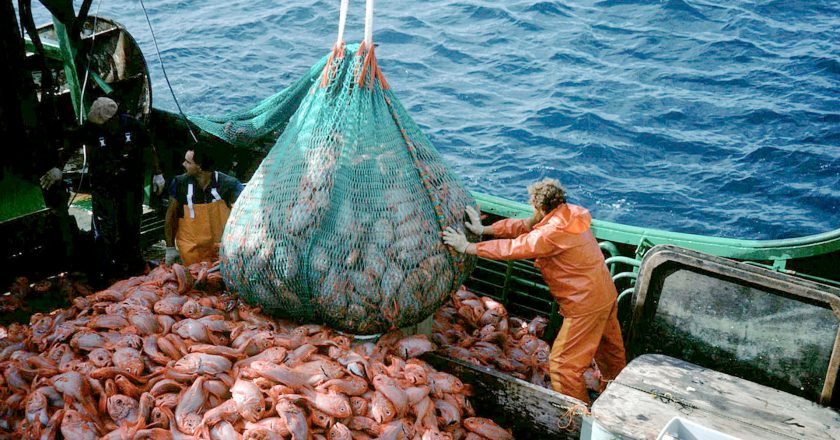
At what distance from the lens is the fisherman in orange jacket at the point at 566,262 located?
480cm

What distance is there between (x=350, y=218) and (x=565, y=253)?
1571 millimetres

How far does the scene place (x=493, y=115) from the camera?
13930mm

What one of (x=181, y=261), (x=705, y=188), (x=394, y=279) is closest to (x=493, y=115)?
(x=705, y=188)

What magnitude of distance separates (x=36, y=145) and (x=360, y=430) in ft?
13.1

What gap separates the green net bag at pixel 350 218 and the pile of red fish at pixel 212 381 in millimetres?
290

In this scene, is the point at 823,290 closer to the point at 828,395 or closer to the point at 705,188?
the point at 828,395

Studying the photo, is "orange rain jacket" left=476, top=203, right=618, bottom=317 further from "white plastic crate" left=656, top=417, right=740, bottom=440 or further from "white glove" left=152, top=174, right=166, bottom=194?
"white glove" left=152, top=174, right=166, bottom=194

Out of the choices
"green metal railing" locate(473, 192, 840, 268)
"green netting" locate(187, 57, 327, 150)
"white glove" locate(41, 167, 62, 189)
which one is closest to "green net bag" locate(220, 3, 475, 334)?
"green metal railing" locate(473, 192, 840, 268)

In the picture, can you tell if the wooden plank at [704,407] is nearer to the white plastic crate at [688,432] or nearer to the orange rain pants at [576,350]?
the white plastic crate at [688,432]

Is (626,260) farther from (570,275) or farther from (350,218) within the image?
(350,218)

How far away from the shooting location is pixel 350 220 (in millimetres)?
4371

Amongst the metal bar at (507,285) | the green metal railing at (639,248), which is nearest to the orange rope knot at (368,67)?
the green metal railing at (639,248)

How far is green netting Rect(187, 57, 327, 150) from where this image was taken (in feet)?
23.1

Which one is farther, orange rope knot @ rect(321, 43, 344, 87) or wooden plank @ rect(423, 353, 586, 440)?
orange rope knot @ rect(321, 43, 344, 87)
